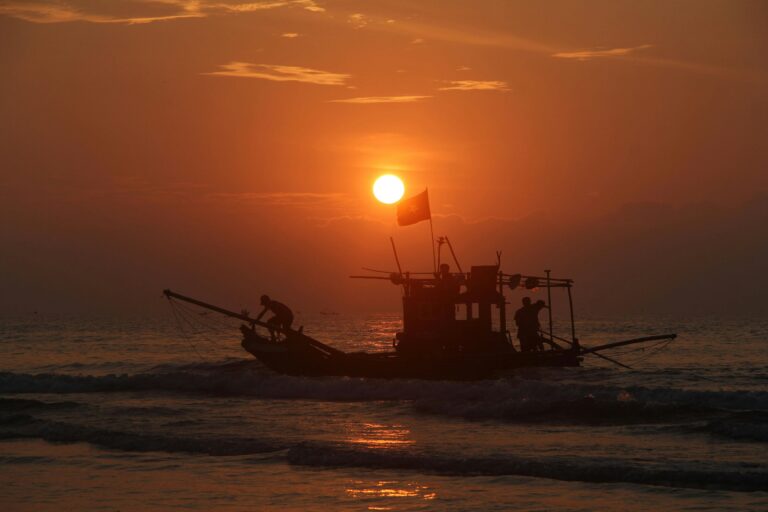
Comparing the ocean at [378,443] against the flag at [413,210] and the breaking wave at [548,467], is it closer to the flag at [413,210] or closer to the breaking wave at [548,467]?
the breaking wave at [548,467]

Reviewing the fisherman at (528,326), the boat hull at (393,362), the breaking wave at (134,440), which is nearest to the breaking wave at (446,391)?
the boat hull at (393,362)

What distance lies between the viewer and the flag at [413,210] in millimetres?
36969

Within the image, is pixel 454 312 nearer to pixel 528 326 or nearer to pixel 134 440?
pixel 528 326

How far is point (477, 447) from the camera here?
23.0m

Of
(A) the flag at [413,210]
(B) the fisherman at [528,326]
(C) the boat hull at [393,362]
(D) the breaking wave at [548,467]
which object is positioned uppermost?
(A) the flag at [413,210]

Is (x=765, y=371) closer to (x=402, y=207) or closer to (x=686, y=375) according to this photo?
(x=686, y=375)

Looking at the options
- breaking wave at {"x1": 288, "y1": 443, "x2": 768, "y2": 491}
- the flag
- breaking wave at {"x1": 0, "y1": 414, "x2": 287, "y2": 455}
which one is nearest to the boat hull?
the flag

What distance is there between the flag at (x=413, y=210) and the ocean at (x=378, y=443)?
6.25 metres

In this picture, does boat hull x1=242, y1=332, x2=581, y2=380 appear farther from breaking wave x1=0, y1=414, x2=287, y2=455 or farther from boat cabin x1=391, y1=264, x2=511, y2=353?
breaking wave x1=0, y1=414, x2=287, y2=455

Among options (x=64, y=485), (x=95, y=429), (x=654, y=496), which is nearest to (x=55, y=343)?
(x=95, y=429)

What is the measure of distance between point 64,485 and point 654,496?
444 inches

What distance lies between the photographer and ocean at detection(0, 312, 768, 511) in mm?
18062

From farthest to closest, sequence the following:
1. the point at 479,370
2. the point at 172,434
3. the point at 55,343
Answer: the point at 55,343 < the point at 479,370 < the point at 172,434

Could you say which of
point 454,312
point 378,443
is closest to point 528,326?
point 454,312
